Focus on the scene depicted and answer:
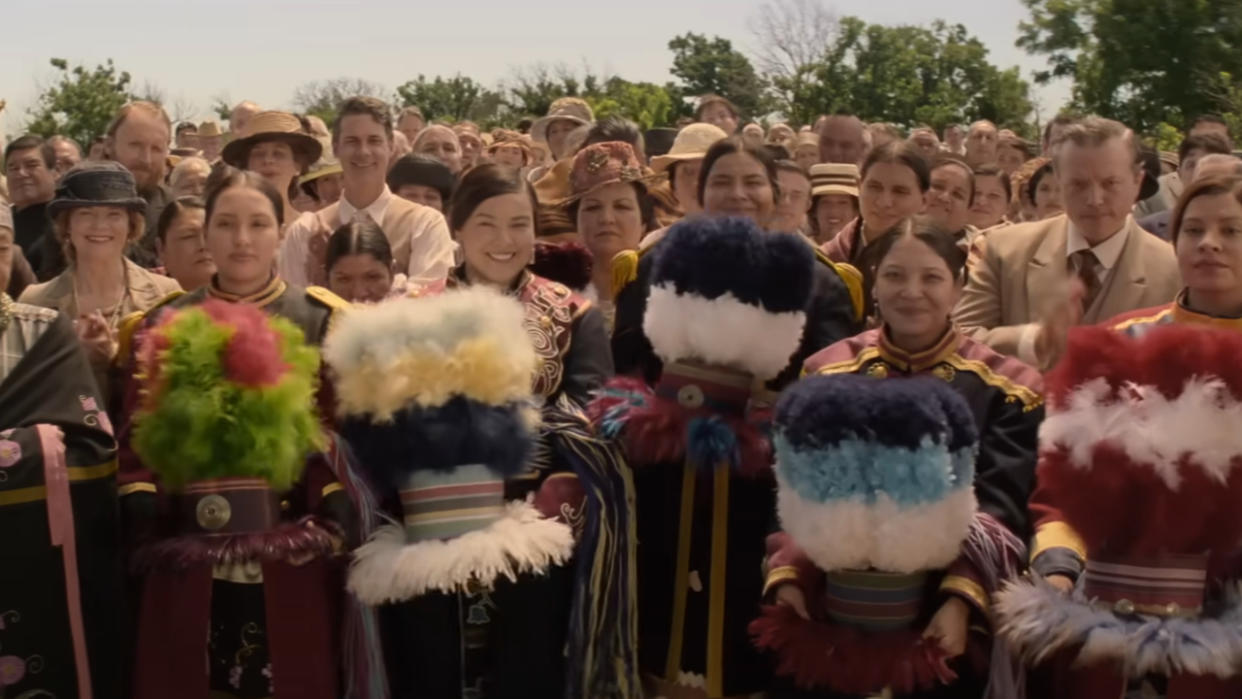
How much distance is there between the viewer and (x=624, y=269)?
15.0ft

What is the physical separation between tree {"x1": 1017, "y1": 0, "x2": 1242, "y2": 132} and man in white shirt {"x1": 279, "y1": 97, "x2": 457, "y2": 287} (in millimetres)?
29452

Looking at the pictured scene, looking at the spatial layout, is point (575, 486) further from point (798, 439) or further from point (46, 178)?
point (46, 178)

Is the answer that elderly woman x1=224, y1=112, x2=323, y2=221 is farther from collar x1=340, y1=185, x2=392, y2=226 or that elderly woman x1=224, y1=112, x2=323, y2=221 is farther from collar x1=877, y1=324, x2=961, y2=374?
collar x1=877, y1=324, x2=961, y2=374

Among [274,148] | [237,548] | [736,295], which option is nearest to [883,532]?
[736,295]

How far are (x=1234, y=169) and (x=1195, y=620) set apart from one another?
1.33 m

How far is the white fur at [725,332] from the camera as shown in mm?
3859

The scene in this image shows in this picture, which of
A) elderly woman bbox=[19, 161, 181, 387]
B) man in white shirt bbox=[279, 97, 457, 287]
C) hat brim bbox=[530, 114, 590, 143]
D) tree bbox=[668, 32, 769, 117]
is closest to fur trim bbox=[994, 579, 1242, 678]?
man in white shirt bbox=[279, 97, 457, 287]

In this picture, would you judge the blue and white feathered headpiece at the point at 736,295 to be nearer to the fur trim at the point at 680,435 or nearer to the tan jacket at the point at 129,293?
the fur trim at the point at 680,435

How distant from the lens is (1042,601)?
339 cm

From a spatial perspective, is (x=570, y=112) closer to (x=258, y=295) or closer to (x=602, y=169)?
(x=602, y=169)

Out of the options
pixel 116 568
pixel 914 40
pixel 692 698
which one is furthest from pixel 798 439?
pixel 914 40

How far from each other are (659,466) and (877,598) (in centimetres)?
83

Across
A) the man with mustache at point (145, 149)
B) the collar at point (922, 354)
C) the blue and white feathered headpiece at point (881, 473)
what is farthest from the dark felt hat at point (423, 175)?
the blue and white feathered headpiece at point (881, 473)

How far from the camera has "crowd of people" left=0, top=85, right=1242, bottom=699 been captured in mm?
3387
